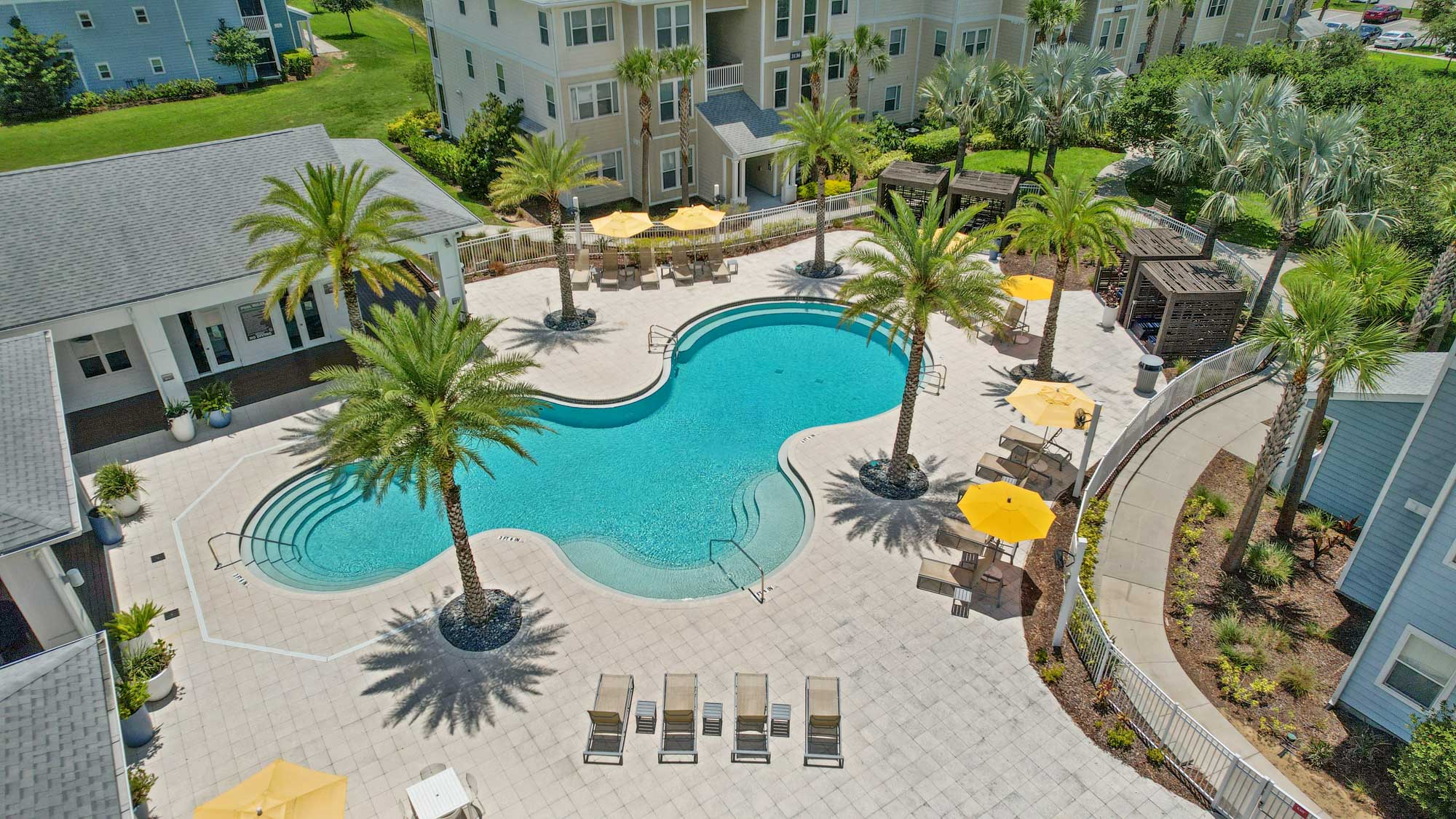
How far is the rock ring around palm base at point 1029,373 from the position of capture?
1014 inches

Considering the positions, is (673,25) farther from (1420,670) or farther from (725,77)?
(1420,670)

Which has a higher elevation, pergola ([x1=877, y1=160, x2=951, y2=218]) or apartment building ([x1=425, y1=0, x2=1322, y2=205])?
apartment building ([x1=425, y1=0, x2=1322, y2=205])

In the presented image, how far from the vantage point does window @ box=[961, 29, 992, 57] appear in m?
47.2

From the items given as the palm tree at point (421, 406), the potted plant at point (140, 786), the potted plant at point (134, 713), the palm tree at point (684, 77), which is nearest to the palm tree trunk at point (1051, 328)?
the palm tree at point (421, 406)

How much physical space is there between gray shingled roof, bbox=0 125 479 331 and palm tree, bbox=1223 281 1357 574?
2172 cm

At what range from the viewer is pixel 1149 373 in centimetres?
2498

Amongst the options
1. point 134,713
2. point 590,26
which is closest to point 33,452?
point 134,713

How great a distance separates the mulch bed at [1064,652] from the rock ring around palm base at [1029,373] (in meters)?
6.05

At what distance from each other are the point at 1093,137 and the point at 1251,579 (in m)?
33.7

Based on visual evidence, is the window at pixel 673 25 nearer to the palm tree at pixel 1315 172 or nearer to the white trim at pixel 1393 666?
the palm tree at pixel 1315 172

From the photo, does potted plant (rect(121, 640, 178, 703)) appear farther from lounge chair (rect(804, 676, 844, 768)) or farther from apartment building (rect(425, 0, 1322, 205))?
apartment building (rect(425, 0, 1322, 205))

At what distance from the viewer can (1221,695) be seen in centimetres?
1627

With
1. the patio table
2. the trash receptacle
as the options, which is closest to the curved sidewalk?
the trash receptacle

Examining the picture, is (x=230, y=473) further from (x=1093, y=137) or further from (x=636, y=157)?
(x=1093, y=137)
